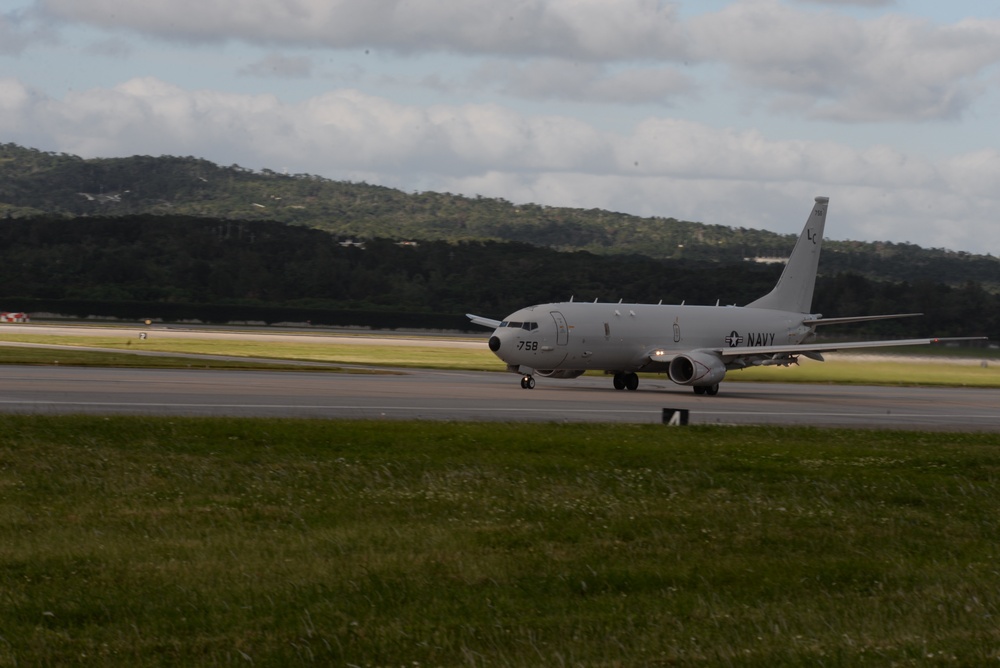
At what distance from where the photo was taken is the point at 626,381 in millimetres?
47031

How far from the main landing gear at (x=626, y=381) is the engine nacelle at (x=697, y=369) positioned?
161 cm

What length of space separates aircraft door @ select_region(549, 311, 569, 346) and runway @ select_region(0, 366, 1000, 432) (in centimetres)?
170

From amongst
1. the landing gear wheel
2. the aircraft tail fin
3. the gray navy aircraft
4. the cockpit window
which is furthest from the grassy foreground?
the aircraft tail fin

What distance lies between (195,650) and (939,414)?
3095 cm

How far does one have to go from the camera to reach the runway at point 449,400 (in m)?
28.5

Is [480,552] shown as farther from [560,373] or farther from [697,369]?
[560,373]

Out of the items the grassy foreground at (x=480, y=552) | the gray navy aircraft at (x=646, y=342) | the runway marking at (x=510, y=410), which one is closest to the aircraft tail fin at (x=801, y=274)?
the gray navy aircraft at (x=646, y=342)

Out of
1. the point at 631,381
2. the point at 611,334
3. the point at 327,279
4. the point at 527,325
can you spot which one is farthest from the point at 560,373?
the point at 327,279

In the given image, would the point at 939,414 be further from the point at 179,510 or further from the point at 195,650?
the point at 195,650

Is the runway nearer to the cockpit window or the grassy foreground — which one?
the cockpit window

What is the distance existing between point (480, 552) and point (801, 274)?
147 ft

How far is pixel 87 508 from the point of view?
46.8ft

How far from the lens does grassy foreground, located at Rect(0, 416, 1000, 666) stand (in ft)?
31.1

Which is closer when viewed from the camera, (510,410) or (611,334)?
(510,410)
